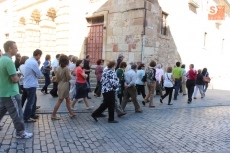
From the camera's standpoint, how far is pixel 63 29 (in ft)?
52.3

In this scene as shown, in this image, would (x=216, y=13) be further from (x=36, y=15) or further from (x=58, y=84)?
(x=58, y=84)

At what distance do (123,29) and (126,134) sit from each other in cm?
861

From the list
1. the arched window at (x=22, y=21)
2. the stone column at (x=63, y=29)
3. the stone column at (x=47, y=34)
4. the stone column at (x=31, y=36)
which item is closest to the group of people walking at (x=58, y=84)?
the stone column at (x=63, y=29)

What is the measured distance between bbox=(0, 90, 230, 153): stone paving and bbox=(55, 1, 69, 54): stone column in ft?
29.7

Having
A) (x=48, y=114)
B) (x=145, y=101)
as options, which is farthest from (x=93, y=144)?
(x=145, y=101)

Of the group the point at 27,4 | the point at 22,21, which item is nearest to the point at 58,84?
the point at 27,4

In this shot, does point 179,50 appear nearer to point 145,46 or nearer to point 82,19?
point 145,46

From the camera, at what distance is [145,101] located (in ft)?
29.5

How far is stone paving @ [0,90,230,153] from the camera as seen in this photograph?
441 centimetres

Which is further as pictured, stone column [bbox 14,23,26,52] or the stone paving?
stone column [bbox 14,23,26,52]

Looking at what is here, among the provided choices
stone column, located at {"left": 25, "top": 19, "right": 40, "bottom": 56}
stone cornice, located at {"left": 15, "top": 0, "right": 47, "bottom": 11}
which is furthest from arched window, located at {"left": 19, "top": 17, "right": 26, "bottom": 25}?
stone column, located at {"left": 25, "top": 19, "right": 40, "bottom": 56}

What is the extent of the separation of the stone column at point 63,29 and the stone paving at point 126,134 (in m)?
9.06

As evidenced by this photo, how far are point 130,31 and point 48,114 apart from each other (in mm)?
7313

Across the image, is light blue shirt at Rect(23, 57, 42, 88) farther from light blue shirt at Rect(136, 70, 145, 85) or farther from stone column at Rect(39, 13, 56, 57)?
stone column at Rect(39, 13, 56, 57)
